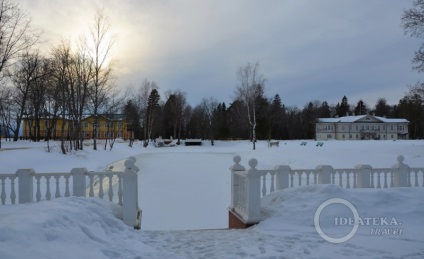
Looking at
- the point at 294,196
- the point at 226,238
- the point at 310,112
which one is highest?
the point at 310,112

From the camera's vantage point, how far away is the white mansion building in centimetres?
8812

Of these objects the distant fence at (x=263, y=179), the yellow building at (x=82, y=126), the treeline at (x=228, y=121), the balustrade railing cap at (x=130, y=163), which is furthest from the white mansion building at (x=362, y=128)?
the balustrade railing cap at (x=130, y=163)

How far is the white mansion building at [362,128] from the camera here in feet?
289

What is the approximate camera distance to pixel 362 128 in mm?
88688

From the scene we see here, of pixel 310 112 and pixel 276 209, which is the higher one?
pixel 310 112

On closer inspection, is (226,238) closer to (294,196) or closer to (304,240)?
(304,240)

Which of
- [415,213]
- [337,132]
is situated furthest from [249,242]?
[337,132]

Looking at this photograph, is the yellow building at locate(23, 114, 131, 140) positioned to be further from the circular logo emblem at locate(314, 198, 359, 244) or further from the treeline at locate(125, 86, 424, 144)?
the circular logo emblem at locate(314, 198, 359, 244)

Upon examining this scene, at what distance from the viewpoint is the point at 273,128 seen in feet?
272

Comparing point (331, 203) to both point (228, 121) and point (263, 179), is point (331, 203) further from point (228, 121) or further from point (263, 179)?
point (228, 121)

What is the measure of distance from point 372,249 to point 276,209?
2.07 metres

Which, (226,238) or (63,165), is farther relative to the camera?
(63,165)

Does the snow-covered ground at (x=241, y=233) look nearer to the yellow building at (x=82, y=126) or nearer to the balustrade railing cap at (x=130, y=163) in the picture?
the balustrade railing cap at (x=130, y=163)

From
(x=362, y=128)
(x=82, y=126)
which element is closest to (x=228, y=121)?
(x=362, y=128)
